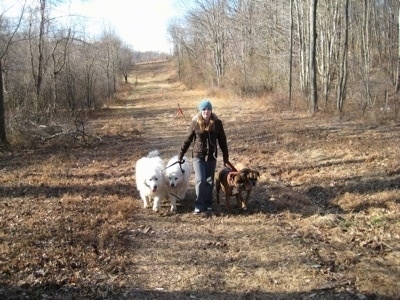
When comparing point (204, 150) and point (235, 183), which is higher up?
point (204, 150)

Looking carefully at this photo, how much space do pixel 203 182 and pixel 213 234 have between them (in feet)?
3.80

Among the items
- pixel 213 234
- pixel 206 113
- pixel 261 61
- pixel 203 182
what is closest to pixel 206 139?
pixel 206 113

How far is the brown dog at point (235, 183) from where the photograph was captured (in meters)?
7.19

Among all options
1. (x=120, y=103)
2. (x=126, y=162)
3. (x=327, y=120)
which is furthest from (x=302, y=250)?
(x=120, y=103)

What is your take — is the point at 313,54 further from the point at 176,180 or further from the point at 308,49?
the point at 176,180

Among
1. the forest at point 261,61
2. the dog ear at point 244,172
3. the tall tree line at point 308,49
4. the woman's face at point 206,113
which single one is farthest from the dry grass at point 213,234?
the tall tree line at point 308,49

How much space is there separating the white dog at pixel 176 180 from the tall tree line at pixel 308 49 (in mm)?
13152

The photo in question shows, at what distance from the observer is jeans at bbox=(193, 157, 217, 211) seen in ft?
24.6

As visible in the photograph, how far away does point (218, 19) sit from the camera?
40.8 meters

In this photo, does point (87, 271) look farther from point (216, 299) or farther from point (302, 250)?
point (302, 250)

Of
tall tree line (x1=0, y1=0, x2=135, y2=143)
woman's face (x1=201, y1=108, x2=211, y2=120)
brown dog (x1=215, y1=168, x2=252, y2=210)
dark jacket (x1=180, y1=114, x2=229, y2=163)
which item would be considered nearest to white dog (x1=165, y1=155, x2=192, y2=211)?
dark jacket (x1=180, y1=114, x2=229, y2=163)

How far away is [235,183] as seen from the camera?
7.21m

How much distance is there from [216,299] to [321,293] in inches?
46.9

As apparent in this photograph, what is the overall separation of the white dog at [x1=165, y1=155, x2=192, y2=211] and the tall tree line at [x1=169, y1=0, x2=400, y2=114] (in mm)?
13152
